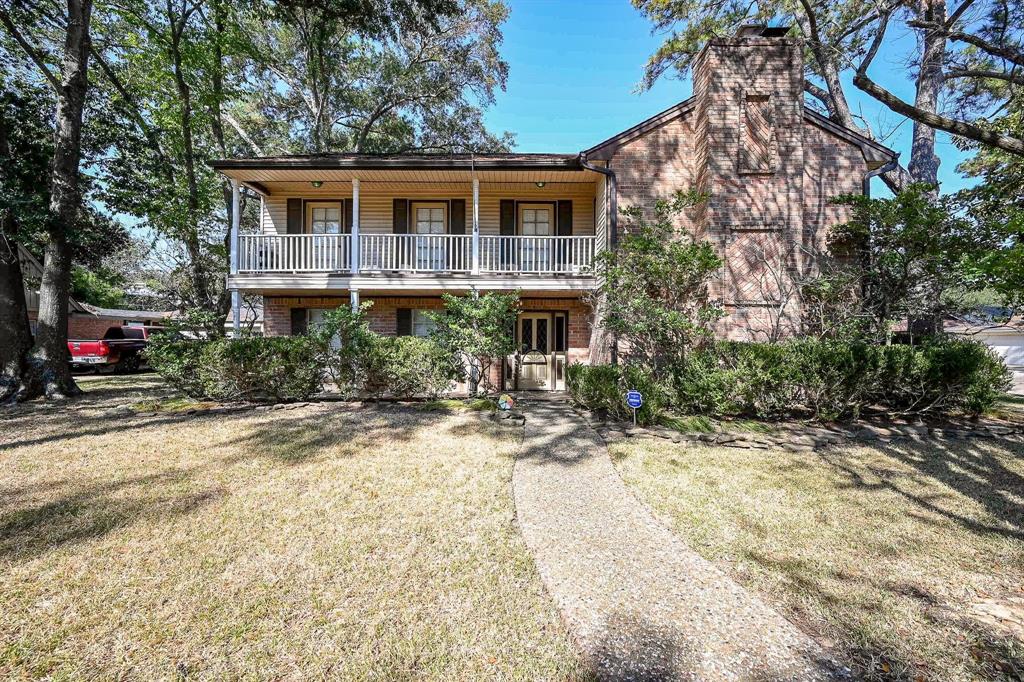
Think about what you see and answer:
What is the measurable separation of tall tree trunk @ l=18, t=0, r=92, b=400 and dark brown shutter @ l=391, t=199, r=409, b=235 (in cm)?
691

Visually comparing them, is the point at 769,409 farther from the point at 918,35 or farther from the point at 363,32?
the point at 363,32

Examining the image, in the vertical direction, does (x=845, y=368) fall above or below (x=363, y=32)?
below

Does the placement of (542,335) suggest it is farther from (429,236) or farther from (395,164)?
(395,164)

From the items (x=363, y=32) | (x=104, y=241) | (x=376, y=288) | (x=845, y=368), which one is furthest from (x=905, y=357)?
(x=104, y=241)

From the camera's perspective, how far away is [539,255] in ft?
35.5

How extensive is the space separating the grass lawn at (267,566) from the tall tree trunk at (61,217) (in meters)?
5.03

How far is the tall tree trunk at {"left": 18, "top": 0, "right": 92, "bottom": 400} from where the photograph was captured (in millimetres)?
9133

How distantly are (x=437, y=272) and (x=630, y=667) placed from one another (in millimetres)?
9410

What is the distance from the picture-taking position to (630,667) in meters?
2.07

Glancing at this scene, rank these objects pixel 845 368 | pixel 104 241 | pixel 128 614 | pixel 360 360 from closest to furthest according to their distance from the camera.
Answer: pixel 128 614 < pixel 845 368 < pixel 360 360 < pixel 104 241

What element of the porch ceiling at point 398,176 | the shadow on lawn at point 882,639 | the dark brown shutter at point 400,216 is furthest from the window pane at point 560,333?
the shadow on lawn at point 882,639

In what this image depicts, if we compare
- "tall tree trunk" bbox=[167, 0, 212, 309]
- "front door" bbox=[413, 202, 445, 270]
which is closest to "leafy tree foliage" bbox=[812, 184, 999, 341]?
"front door" bbox=[413, 202, 445, 270]

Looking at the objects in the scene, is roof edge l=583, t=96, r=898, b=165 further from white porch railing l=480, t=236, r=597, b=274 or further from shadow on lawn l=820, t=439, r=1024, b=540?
shadow on lawn l=820, t=439, r=1024, b=540

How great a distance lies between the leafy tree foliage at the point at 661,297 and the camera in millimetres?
7348
